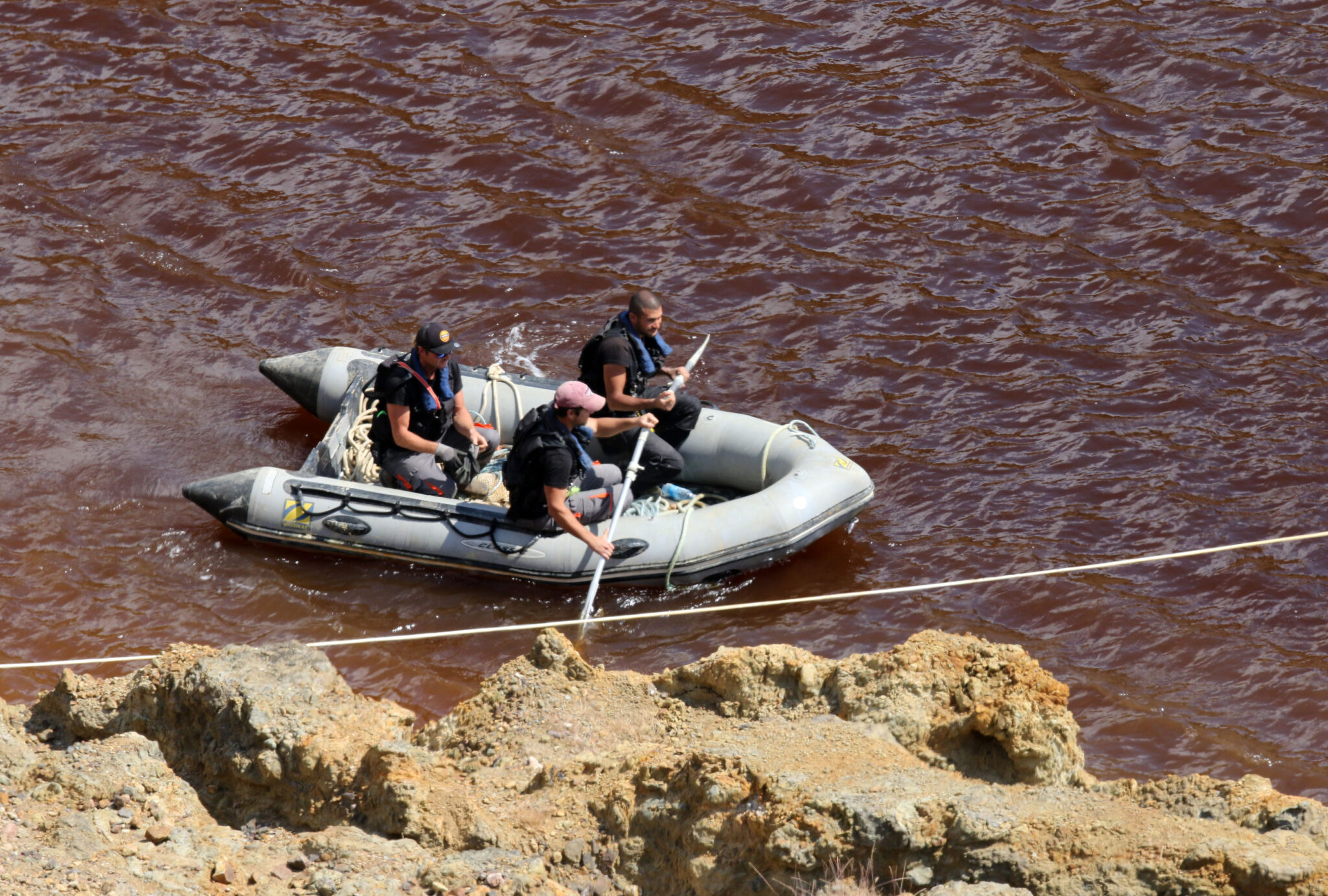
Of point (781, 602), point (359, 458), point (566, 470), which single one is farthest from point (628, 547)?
point (359, 458)

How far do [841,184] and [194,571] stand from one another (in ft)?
19.2

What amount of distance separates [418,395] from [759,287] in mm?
3416

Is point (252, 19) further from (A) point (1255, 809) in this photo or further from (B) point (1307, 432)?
(A) point (1255, 809)

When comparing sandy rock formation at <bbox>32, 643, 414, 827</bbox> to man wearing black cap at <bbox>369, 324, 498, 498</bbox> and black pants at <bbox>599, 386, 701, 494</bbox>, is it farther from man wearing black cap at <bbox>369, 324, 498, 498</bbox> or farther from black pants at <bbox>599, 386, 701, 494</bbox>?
black pants at <bbox>599, 386, 701, 494</bbox>

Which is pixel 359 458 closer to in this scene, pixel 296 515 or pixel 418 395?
pixel 296 515

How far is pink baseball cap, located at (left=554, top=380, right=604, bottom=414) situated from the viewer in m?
6.16

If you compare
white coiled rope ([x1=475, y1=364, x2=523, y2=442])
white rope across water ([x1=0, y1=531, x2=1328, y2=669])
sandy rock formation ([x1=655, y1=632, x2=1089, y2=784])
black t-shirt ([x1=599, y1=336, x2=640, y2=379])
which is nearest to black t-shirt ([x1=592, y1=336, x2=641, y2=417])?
black t-shirt ([x1=599, y1=336, x2=640, y2=379])

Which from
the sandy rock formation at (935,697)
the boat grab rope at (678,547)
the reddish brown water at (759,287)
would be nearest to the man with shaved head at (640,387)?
the boat grab rope at (678,547)

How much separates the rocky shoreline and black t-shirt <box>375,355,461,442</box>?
262 centimetres

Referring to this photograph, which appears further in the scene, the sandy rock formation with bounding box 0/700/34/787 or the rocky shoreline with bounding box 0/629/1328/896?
the sandy rock formation with bounding box 0/700/34/787

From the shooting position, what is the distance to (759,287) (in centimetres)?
953

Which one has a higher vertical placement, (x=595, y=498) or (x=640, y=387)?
(x=640, y=387)

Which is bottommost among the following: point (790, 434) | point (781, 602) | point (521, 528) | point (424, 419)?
point (781, 602)

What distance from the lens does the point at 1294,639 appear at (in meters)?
6.61
